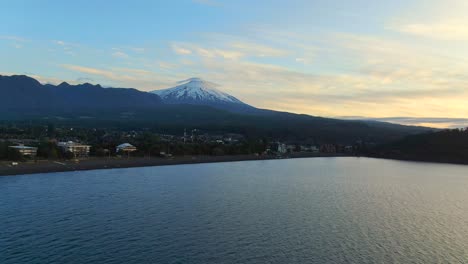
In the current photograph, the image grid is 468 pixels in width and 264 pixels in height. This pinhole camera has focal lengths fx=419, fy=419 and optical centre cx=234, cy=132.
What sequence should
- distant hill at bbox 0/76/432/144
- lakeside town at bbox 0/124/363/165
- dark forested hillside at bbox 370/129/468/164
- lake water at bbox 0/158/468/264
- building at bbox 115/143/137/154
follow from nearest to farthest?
lake water at bbox 0/158/468/264, lakeside town at bbox 0/124/363/165, building at bbox 115/143/137/154, dark forested hillside at bbox 370/129/468/164, distant hill at bbox 0/76/432/144

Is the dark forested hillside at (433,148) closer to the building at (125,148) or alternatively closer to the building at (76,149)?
the building at (125,148)

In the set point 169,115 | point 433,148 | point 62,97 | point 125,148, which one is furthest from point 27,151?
point 62,97

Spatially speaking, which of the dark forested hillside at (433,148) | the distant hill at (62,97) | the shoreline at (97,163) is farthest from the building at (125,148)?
the distant hill at (62,97)

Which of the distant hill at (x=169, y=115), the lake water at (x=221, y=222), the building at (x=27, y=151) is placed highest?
the distant hill at (x=169, y=115)

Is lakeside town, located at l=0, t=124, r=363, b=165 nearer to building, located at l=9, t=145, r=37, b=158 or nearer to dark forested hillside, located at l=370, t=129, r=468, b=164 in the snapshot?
building, located at l=9, t=145, r=37, b=158

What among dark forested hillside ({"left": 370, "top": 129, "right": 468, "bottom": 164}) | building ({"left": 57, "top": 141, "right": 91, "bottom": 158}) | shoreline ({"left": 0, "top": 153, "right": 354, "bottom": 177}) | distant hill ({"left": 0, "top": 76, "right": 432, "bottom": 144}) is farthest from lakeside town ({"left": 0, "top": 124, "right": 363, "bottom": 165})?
distant hill ({"left": 0, "top": 76, "right": 432, "bottom": 144})

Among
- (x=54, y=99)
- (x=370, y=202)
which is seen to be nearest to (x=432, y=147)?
(x=370, y=202)

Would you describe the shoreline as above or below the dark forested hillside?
below
